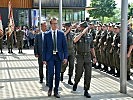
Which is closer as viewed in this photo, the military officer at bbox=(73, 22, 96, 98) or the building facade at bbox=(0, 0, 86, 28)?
the military officer at bbox=(73, 22, 96, 98)

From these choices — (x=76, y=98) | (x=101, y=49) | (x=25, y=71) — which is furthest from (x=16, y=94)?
(x=101, y=49)

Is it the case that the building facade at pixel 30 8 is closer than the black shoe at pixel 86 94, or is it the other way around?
the black shoe at pixel 86 94

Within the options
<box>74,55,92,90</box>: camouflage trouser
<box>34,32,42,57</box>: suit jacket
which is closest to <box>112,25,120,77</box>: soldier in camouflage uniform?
<box>34,32,42,57</box>: suit jacket

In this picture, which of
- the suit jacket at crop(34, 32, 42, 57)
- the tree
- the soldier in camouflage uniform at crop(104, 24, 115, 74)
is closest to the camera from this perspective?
the suit jacket at crop(34, 32, 42, 57)

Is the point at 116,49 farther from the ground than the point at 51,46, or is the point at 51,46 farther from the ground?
the point at 51,46

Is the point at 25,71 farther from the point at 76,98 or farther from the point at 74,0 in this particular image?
the point at 74,0

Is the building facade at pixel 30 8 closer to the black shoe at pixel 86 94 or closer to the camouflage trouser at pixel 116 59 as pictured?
the camouflage trouser at pixel 116 59

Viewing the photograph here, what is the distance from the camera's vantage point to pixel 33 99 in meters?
8.16

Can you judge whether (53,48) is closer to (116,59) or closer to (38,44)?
(38,44)

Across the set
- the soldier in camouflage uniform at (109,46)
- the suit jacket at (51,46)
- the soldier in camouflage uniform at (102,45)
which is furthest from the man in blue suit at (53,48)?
the soldier in camouflage uniform at (102,45)

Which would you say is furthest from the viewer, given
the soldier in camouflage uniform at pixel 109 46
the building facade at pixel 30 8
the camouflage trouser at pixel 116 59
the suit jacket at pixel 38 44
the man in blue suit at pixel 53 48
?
the building facade at pixel 30 8

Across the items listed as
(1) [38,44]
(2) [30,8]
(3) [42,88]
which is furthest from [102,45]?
(2) [30,8]

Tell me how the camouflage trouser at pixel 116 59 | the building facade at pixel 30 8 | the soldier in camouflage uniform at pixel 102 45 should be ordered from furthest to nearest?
the building facade at pixel 30 8 < the soldier in camouflage uniform at pixel 102 45 < the camouflage trouser at pixel 116 59

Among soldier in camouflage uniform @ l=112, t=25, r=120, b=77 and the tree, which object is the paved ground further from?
the tree
